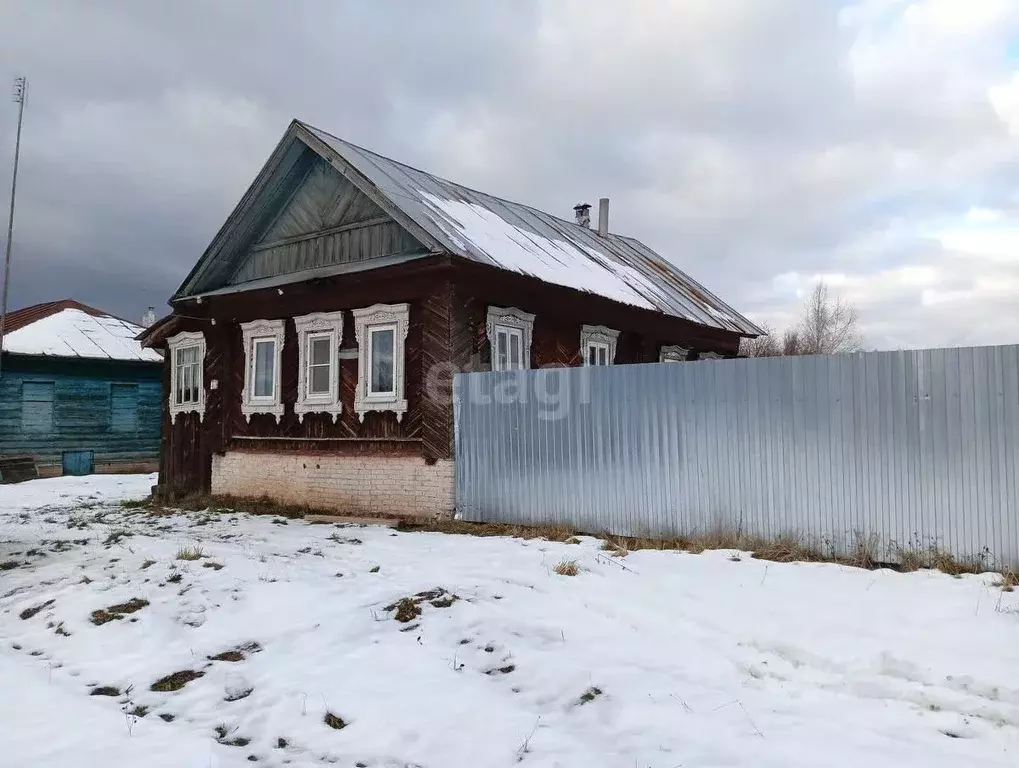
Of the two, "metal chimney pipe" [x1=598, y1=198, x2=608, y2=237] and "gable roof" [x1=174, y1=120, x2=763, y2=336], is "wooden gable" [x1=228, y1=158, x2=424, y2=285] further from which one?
"metal chimney pipe" [x1=598, y1=198, x2=608, y2=237]

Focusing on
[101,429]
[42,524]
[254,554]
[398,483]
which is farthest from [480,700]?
[101,429]

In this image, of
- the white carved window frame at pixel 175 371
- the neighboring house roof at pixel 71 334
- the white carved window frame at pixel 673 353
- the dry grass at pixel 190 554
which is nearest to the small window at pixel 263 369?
the white carved window frame at pixel 175 371

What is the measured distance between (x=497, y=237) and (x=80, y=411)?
15.1 metres

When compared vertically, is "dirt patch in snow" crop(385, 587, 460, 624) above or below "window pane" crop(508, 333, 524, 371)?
below

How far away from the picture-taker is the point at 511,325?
1095cm

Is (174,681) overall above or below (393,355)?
below

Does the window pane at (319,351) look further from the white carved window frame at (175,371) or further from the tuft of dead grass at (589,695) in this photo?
the tuft of dead grass at (589,695)

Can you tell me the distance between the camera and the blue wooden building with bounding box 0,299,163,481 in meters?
19.3

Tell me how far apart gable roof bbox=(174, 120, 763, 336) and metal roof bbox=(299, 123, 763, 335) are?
3 centimetres

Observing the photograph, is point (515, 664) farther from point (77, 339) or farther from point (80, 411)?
point (77, 339)

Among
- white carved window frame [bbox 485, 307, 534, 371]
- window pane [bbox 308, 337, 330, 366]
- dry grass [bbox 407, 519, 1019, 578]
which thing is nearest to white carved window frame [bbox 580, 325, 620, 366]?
white carved window frame [bbox 485, 307, 534, 371]

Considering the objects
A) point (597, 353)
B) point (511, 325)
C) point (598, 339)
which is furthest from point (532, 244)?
point (511, 325)

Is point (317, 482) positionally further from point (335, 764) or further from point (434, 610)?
point (335, 764)

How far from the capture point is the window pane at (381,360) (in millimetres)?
10641
